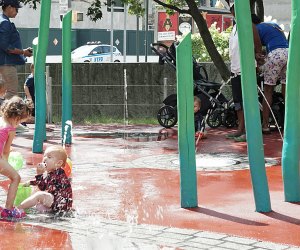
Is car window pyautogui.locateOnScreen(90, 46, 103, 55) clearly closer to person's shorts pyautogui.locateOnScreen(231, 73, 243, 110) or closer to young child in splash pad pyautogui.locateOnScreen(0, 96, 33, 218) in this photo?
person's shorts pyautogui.locateOnScreen(231, 73, 243, 110)

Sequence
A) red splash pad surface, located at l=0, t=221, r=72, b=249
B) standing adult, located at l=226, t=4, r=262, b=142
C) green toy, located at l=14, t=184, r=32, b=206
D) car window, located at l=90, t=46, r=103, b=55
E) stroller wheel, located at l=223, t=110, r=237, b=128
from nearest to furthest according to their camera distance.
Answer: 1. red splash pad surface, located at l=0, t=221, r=72, b=249
2. green toy, located at l=14, t=184, r=32, b=206
3. standing adult, located at l=226, t=4, r=262, b=142
4. stroller wheel, located at l=223, t=110, r=237, b=128
5. car window, located at l=90, t=46, r=103, b=55

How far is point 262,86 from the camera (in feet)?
45.9

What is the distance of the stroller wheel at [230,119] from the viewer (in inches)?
600

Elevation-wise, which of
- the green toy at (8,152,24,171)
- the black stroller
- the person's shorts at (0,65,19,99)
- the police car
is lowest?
the green toy at (8,152,24,171)

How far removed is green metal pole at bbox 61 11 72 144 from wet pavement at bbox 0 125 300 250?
0.66 m

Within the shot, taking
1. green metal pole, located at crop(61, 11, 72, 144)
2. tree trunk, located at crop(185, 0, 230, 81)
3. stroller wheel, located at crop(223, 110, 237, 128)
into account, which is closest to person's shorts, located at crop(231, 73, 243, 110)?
green metal pole, located at crop(61, 11, 72, 144)

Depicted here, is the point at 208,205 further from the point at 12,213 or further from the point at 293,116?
the point at 12,213

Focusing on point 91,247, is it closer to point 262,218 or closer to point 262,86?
point 262,218

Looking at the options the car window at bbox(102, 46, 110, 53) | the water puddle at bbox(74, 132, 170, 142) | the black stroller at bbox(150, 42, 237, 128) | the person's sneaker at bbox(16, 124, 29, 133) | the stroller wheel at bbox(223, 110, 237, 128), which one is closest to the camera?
the water puddle at bbox(74, 132, 170, 142)

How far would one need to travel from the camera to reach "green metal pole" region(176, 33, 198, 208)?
24.4ft

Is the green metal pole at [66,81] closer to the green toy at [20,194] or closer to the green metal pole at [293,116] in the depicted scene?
the green toy at [20,194]

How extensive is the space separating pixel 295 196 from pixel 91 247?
2350mm

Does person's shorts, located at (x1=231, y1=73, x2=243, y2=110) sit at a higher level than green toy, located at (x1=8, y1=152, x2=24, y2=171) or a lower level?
higher

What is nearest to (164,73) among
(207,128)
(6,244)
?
(207,128)
